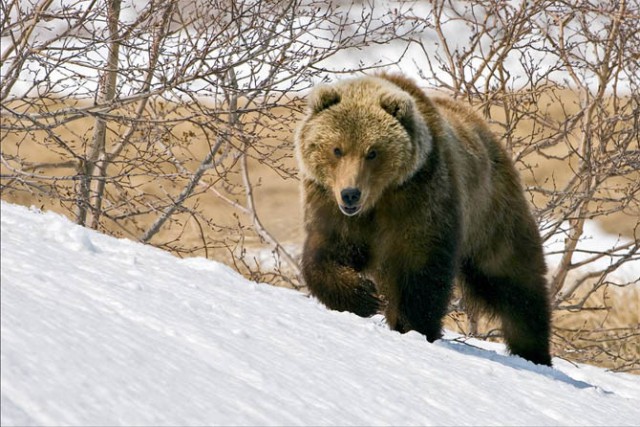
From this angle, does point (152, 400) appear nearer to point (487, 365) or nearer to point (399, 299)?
point (487, 365)

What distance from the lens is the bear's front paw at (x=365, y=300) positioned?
5832mm

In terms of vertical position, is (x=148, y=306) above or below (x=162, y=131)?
below

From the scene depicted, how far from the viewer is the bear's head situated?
5848 mm

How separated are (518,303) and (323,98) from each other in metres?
2.02

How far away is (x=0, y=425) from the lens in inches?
101

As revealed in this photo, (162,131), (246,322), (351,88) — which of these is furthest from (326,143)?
(162,131)

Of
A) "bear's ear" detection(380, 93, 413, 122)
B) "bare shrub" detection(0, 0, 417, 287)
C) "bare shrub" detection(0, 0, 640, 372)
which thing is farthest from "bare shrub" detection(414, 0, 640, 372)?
"bear's ear" detection(380, 93, 413, 122)

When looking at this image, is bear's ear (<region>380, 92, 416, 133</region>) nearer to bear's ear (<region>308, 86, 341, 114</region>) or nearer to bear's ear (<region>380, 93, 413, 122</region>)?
bear's ear (<region>380, 93, 413, 122</region>)

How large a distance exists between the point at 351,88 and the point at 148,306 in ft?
8.53

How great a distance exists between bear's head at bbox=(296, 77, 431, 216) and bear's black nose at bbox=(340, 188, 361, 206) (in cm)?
5

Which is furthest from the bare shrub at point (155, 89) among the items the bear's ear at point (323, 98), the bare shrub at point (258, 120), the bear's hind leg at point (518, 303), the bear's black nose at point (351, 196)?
the bear's hind leg at point (518, 303)

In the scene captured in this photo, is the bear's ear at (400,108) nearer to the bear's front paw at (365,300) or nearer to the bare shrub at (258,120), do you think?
the bear's front paw at (365,300)

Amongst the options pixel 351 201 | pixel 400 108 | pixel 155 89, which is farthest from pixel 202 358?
pixel 155 89

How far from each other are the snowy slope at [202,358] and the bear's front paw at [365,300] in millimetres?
340
